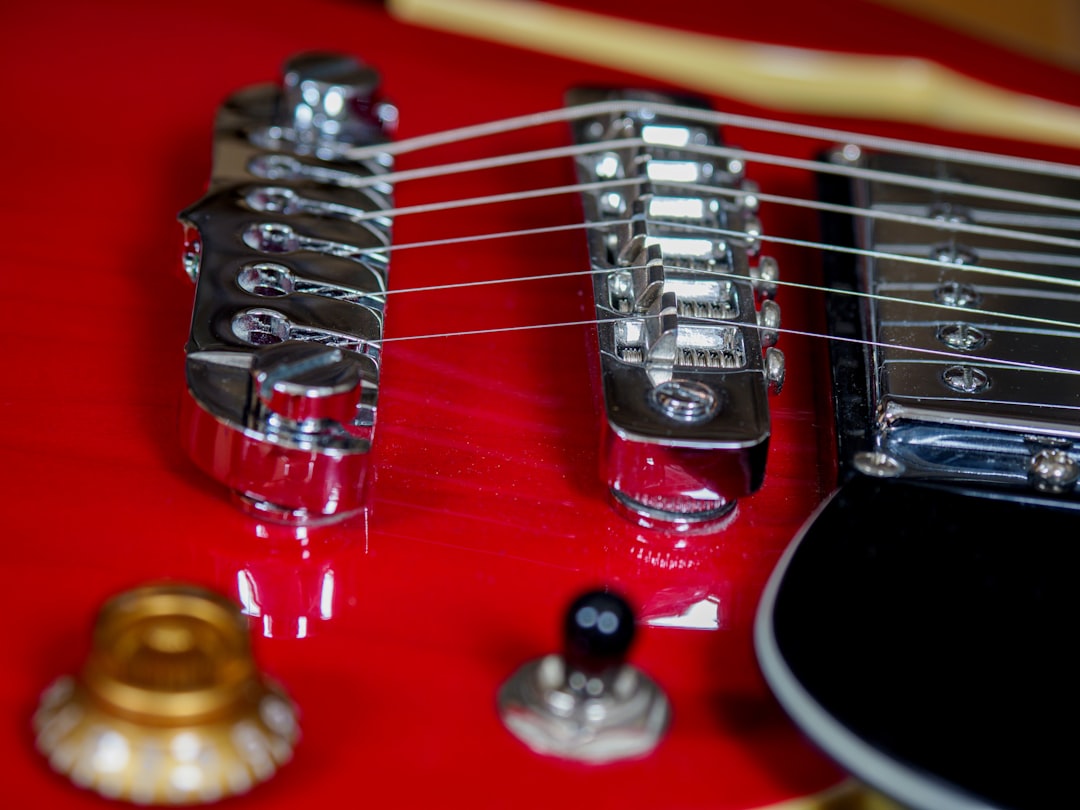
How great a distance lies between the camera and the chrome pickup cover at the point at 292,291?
554 millimetres

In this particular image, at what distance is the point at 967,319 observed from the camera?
707 millimetres

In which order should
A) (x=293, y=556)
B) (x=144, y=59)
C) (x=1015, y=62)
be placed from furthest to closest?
1. (x=1015, y=62)
2. (x=144, y=59)
3. (x=293, y=556)

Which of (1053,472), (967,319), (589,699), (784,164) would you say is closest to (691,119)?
(784,164)

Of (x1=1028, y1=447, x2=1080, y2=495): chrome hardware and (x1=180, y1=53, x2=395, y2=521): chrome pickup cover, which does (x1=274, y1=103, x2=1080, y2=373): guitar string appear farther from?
(x1=1028, y1=447, x2=1080, y2=495): chrome hardware

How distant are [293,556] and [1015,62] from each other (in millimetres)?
783

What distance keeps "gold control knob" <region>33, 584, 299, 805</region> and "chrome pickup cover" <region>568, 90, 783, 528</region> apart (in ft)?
0.65

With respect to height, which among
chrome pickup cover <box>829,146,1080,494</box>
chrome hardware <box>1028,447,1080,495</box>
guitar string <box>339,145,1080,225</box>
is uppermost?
guitar string <box>339,145,1080,225</box>

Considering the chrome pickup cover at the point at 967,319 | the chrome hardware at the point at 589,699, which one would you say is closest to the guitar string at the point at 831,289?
the chrome pickup cover at the point at 967,319

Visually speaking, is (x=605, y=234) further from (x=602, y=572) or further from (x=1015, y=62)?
(x=1015, y=62)

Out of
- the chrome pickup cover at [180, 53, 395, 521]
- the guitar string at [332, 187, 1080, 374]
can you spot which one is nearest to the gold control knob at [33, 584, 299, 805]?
the chrome pickup cover at [180, 53, 395, 521]

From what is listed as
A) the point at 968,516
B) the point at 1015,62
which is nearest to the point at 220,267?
the point at 968,516

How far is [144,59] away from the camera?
90 cm

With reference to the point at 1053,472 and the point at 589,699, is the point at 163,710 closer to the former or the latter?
the point at 589,699

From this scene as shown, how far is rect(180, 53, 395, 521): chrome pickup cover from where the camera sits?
554 millimetres
